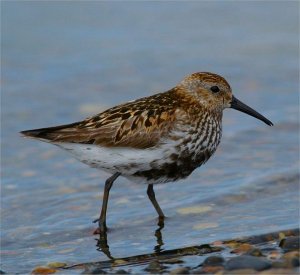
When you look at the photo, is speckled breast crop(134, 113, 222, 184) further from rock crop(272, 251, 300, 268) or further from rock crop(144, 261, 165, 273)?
rock crop(272, 251, 300, 268)

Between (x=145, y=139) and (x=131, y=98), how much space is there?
5776 millimetres

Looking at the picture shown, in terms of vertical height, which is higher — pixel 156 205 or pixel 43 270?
pixel 156 205

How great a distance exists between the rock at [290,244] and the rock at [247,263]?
23.6 inches

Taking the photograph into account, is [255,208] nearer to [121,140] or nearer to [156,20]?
[121,140]

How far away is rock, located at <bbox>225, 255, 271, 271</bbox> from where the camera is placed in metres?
7.63

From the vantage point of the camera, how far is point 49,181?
1187 centimetres

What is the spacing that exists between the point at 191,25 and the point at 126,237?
967cm

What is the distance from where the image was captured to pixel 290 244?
8312 millimetres

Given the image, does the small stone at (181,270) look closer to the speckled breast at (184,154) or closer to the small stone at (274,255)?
the small stone at (274,255)

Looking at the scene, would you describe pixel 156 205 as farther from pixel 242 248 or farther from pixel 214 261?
pixel 214 261

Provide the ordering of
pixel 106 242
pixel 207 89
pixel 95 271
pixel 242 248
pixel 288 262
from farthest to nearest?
pixel 207 89, pixel 106 242, pixel 242 248, pixel 95 271, pixel 288 262

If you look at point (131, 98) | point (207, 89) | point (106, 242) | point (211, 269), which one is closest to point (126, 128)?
point (207, 89)

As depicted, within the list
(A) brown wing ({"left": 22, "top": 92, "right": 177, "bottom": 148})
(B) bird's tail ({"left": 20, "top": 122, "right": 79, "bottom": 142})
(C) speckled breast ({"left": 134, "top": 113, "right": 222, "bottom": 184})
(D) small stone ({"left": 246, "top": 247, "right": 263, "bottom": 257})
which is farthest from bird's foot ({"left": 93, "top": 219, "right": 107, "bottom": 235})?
(D) small stone ({"left": 246, "top": 247, "right": 263, "bottom": 257})

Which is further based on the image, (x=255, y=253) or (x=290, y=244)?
(x=290, y=244)
